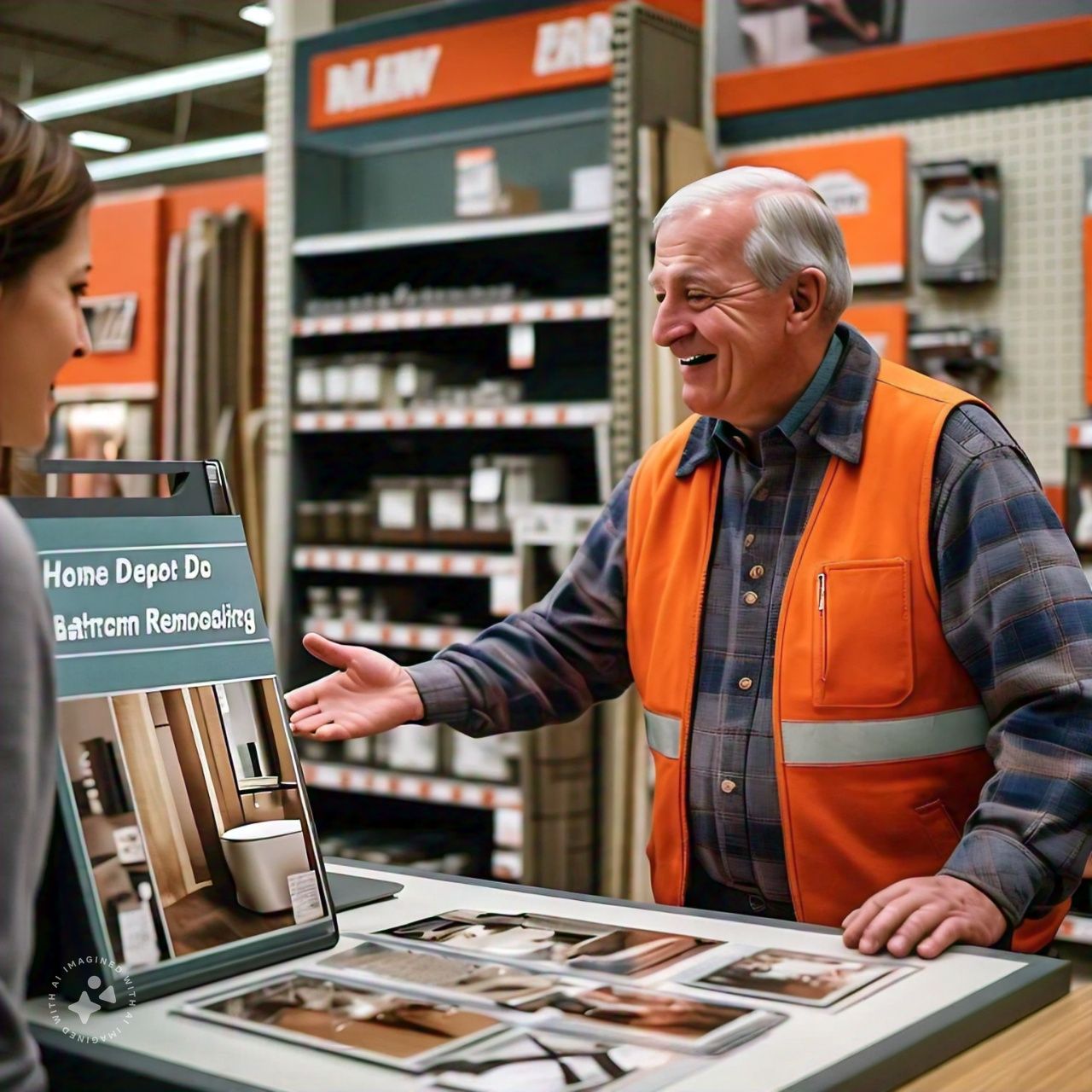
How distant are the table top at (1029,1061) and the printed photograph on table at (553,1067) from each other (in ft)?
0.76

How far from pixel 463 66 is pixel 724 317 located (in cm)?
366

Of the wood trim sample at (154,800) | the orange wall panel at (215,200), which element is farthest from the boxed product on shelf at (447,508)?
the wood trim sample at (154,800)

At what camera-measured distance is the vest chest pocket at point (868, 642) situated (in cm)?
195

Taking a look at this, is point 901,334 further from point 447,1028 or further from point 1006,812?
point 447,1028

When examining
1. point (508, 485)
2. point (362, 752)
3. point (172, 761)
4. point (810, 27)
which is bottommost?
point (362, 752)

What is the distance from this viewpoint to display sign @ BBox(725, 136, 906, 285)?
173 inches

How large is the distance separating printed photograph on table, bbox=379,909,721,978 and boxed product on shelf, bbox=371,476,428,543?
140 inches

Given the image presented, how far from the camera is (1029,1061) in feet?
4.01

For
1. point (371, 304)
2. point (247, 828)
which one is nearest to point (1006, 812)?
point (247, 828)

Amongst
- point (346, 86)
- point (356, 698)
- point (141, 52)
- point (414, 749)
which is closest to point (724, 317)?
point (356, 698)

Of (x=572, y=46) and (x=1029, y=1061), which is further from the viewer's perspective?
(x=572, y=46)

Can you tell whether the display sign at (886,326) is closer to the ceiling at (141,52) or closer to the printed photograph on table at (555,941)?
the printed photograph on table at (555,941)

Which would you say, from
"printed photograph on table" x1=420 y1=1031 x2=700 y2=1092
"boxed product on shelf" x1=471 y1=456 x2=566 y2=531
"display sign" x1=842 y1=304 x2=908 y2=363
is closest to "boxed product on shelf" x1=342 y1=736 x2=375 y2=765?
"boxed product on shelf" x1=471 y1=456 x2=566 y2=531

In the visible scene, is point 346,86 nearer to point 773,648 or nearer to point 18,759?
point 773,648
